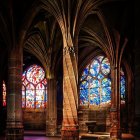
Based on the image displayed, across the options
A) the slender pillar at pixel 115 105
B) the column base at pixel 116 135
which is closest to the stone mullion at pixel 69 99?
the column base at pixel 116 135

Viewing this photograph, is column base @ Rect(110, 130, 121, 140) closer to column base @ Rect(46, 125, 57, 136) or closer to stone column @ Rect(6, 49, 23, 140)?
column base @ Rect(46, 125, 57, 136)

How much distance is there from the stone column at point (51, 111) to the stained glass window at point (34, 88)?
527 cm

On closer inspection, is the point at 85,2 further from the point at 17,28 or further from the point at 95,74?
the point at 95,74

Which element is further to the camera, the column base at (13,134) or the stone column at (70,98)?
the column base at (13,134)

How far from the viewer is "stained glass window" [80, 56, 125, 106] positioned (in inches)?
1212

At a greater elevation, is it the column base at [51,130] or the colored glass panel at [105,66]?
the colored glass panel at [105,66]

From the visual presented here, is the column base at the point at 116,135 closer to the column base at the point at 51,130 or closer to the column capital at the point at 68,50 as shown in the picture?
the column base at the point at 51,130

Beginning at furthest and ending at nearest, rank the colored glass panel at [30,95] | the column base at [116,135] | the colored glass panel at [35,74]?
the colored glass panel at [35,74] → the colored glass panel at [30,95] → the column base at [116,135]

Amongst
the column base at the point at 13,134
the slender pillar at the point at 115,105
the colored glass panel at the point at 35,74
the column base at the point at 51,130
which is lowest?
the column base at the point at 51,130

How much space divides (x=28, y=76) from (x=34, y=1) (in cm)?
1585

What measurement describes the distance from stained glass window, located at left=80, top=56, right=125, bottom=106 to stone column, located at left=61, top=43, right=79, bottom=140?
1416 cm

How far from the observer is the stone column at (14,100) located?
60.8 ft

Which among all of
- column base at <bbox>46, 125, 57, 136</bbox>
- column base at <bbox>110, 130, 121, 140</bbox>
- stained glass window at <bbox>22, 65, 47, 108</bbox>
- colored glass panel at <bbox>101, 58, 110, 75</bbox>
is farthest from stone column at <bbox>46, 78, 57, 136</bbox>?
column base at <bbox>110, 130, 121, 140</bbox>

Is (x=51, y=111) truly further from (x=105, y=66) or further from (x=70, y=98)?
(x=70, y=98)
